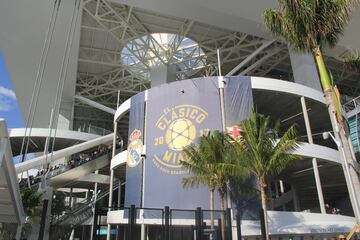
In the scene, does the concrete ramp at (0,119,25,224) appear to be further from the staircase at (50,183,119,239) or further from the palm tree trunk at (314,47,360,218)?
the palm tree trunk at (314,47,360,218)

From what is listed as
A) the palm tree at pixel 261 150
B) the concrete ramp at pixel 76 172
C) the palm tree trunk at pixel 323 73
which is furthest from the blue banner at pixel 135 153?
the palm tree trunk at pixel 323 73

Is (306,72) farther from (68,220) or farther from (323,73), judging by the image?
(68,220)

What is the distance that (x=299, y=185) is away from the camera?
38.3 metres

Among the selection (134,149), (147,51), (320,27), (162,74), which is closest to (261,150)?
(320,27)

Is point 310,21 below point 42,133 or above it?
below

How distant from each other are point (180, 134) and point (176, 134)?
34cm

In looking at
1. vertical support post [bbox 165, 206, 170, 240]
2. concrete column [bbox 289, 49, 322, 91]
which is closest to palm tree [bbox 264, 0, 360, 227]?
vertical support post [bbox 165, 206, 170, 240]

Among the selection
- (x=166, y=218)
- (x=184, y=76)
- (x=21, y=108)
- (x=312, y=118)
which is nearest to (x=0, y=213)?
(x=166, y=218)

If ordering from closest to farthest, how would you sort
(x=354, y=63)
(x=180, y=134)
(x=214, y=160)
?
1. (x=354, y=63)
2. (x=214, y=160)
3. (x=180, y=134)

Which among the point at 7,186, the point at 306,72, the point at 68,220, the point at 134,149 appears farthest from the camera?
the point at 306,72

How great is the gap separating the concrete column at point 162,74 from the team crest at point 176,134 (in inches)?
610

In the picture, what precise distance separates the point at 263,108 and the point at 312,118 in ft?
21.1

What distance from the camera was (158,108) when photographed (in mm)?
28578

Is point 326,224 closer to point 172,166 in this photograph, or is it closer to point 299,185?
point 172,166
